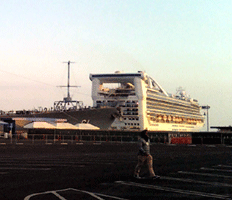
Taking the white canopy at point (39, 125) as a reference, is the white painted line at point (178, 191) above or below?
below

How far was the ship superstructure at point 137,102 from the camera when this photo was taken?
79125 millimetres

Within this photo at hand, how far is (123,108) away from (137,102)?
3.66 metres

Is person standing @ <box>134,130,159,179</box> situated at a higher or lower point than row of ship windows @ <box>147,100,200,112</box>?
lower

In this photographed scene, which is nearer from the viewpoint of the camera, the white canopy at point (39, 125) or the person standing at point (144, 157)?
the person standing at point (144, 157)

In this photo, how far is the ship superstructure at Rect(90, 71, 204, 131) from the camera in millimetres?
79125

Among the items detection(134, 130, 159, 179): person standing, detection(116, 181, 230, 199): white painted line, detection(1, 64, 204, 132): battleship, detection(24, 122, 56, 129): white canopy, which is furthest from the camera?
detection(1, 64, 204, 132): battleship

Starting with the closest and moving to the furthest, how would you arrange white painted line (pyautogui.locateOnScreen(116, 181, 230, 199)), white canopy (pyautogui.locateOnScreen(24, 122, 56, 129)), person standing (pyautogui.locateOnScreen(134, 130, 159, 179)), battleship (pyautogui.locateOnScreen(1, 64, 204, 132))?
1. white painted line (pyautogui.locateOnScreen(116, 181, 230, 199))
2. person standing (pyautogui.locateOnScreen(134, 130, 159, 179))
3. white canopy (pyautogui.locateOnScreen(24, 122, 56, 129))
4. battleship (pyautogui.locateOnScreen(1, 64, 204, 132))

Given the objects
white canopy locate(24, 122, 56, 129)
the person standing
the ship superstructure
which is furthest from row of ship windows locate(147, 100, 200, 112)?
the person standing

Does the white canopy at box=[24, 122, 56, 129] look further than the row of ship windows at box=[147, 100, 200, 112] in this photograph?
No

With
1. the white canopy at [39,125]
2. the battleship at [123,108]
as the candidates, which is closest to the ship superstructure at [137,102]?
the battleship at [123,108]

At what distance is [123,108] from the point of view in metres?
79.9

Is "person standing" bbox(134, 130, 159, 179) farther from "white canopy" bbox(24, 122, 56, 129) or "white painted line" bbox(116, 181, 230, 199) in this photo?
"white canopy" bbox(24, 122, 56, 129)

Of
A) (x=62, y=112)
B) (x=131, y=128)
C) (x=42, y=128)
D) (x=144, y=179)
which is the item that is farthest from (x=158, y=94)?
(x=144, y=179)

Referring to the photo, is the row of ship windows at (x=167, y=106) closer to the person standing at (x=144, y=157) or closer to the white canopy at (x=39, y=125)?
the white canopy at (x=39, y=125)
